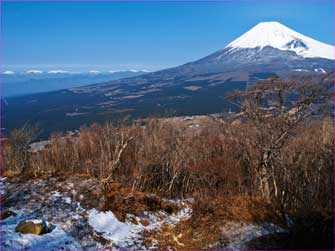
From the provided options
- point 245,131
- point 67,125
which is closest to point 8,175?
point 245,131

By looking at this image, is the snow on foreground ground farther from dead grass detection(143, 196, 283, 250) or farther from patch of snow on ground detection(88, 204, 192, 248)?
dead grass detection(143, 196, 283, 250)

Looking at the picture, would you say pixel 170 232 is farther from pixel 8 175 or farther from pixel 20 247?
pixel 8 175

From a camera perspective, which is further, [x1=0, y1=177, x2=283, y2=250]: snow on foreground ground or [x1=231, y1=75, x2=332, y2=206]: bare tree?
[x1=231, y1=75, x2=332, y2=206]: bare tree

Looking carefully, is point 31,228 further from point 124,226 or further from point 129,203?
point 129,203

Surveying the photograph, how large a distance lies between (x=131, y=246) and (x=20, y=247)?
3546mm

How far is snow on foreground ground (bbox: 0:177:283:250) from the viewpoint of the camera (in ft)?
38.7

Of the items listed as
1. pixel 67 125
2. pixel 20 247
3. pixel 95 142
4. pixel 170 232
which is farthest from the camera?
pixel 67 125

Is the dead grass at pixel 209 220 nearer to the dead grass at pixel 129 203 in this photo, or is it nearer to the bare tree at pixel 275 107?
the dead grass at pixel 129 203

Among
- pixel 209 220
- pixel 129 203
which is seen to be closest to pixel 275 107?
pixel 209 220

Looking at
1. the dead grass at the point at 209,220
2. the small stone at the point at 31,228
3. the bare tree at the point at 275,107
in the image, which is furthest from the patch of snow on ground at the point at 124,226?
the bare tree at the point at 275,107

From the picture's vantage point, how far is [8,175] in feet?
59.4

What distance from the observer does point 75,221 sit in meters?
13.5

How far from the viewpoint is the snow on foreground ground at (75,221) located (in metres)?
11.8

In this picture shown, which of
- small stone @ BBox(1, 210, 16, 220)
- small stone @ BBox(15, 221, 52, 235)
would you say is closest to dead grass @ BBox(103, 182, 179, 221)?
small stone @ BBox(15, 221, 52, 235)
